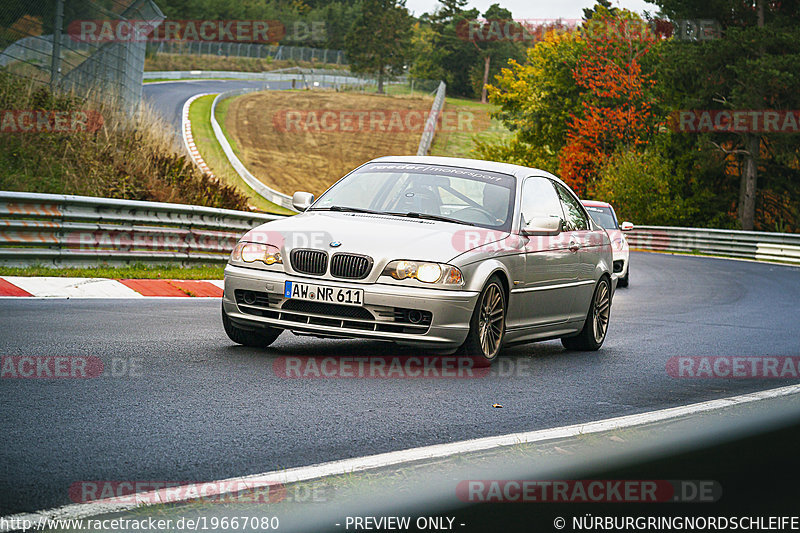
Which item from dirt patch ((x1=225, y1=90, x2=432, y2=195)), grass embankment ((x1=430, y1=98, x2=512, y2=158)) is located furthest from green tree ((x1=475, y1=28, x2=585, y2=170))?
dirt patch ((x1=225, y1=90, x2=432, y2=195))

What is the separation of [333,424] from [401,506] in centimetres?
166

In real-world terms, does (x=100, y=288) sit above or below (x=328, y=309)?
below

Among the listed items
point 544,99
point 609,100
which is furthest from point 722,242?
point 544,99

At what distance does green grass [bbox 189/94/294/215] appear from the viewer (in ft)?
138

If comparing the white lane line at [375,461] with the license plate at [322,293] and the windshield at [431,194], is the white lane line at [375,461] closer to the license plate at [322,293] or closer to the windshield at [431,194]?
the license plate at [322,293]

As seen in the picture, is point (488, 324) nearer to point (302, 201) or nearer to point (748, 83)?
point (302, 201)

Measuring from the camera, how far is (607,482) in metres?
4.80

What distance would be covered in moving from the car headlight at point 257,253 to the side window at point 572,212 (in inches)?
125

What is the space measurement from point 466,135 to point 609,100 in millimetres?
20530

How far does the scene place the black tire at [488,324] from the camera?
7.96 meters

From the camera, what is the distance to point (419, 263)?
772 centimetres

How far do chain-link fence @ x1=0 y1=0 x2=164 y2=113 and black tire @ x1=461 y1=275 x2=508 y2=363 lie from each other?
473 inches

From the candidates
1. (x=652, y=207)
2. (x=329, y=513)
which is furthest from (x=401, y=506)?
(x=652, y=207)

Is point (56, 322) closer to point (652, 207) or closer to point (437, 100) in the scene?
point (652, 207)
